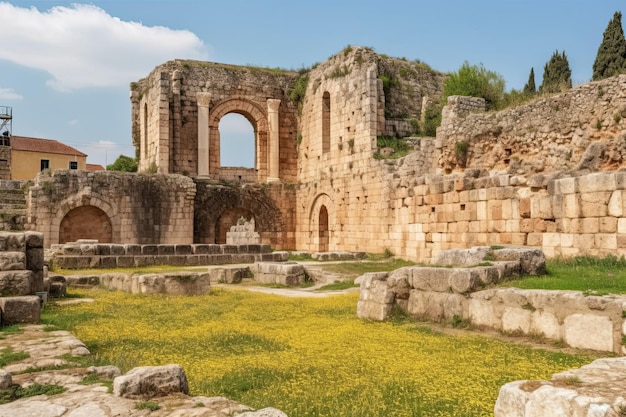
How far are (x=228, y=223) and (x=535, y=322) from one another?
70.8 ft

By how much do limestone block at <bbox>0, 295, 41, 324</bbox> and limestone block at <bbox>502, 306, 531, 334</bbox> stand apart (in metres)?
5.85

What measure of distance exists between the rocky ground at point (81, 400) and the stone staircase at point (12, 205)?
17.9 m

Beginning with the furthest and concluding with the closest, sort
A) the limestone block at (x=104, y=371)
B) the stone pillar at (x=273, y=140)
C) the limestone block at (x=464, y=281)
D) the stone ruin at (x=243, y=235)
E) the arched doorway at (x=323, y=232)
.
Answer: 1. the stone pillar at (x=273, y=140)
2. the arched doorway at (x=323, y=232)
3. the stone ruin at (x=243, y=235)
4. the limestone block at (x=464, y=281)
5. the limestone block at (x=104, y=371)

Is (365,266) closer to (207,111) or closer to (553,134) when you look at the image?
(553,134)

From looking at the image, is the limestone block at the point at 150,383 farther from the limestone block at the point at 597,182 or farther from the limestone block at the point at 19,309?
the limestone block at the point at 597,182

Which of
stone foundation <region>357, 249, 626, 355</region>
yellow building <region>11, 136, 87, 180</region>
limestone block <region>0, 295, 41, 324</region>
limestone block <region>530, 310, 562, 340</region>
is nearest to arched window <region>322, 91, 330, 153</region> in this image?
stone foundation <region>357, 249, 626, 355</region>

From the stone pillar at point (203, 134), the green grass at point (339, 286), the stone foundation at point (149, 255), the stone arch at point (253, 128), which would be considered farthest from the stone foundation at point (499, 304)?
the stone arch at point (253, 128)

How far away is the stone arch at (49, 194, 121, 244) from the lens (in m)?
22.2

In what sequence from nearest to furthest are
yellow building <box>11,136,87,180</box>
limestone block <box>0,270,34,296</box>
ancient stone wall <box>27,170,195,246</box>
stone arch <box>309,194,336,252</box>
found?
limestone block <box>0,270,34,296</box> < ancient stone wall <box>27,170,195,246</box> < stone arch <box>309,194,336,252</box> < yellow building <box>11,136,87,180</box>

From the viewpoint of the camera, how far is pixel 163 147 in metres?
26.8

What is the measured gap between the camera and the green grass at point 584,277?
7.20 metres

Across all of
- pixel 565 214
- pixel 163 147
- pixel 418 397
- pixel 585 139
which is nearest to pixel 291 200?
pixel 163 147

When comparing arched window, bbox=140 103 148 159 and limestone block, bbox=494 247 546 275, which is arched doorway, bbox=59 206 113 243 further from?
limestone block, bbox=494 247 546 275

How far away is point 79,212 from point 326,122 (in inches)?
444
